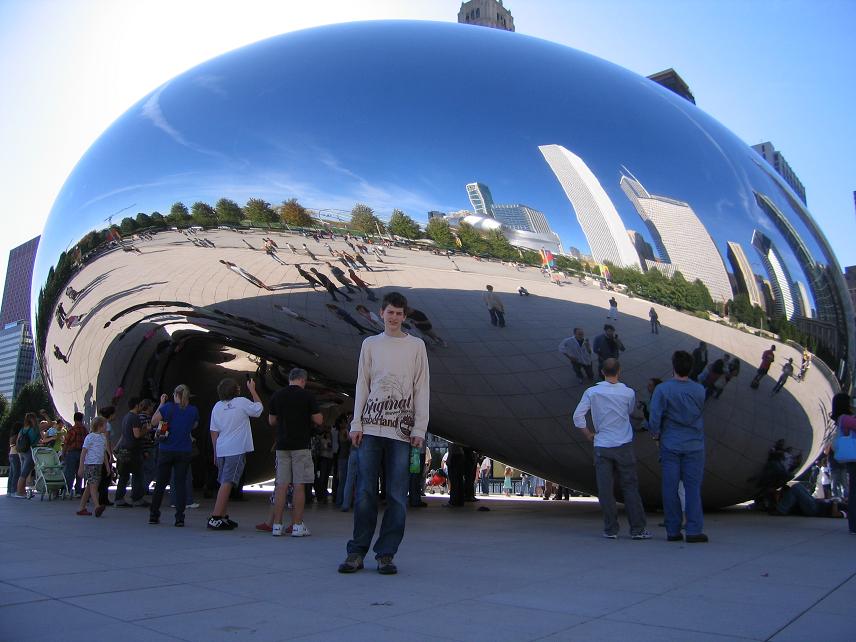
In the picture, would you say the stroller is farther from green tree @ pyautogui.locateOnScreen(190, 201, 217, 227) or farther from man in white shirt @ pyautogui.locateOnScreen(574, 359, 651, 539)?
man in white shirt @ pyautogui.locateOnScreen(574, 359, 651, 539)

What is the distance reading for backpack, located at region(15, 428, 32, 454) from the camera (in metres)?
9.64

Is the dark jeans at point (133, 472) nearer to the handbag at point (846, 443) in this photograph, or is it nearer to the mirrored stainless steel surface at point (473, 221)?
Answer: the mirrored stainless steel surface at point (473, 221)

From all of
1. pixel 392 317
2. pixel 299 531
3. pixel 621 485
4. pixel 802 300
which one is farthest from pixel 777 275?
pixel 299 531

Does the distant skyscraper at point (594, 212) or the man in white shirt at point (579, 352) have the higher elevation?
the distant skyscraper at point (594, 212)

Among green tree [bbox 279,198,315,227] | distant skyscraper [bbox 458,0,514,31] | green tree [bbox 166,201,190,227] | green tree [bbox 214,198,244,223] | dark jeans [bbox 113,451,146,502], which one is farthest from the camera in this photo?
distant skyscraper [bbox 458,0,514,31]

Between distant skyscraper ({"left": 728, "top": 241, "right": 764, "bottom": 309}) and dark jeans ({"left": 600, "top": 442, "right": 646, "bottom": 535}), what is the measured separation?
1.39 m

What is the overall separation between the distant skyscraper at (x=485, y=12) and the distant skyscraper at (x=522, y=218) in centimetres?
13490

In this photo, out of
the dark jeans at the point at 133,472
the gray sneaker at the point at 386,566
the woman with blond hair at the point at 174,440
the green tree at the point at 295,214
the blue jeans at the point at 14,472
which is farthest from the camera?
the blue jeans at the point at 14,472

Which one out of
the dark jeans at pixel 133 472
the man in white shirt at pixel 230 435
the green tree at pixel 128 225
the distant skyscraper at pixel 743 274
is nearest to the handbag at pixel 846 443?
the distant skyscraper at pixel 743 274

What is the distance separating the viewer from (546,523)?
633 cm

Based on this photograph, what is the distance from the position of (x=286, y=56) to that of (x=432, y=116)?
1.55 metres

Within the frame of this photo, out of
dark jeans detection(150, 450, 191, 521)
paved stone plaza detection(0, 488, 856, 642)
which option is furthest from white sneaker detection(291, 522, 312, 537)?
dark jeans detection(150, 450, 191, 521)

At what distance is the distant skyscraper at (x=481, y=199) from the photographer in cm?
500

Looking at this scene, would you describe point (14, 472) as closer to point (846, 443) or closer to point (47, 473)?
point (47, 473)
